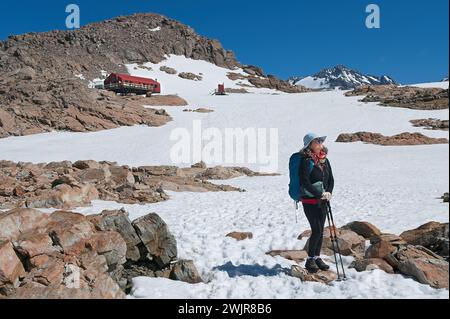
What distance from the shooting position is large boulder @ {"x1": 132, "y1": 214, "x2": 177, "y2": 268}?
29.1 ft

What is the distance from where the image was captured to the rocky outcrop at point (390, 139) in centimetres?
3693

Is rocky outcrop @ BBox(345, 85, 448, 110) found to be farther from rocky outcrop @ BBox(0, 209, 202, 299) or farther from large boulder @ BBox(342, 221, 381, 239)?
rocky outcrop @ BBox(0, 209, 202, 299)

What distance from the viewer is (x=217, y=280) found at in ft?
26.0

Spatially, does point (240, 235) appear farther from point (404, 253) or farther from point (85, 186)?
point (85, 186)

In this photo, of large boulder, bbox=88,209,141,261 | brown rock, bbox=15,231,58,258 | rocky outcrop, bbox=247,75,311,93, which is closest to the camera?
brown rock, bbox=15,231,58,258

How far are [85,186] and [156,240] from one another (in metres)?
8.68

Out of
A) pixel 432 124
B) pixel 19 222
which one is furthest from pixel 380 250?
pixel 432 124

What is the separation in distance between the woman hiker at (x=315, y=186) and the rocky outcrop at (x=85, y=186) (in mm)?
10348

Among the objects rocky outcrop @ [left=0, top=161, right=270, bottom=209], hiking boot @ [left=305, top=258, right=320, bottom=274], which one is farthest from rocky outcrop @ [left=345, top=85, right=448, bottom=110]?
hiking boot @ [left=305, top=258, right=320, bottom=274]

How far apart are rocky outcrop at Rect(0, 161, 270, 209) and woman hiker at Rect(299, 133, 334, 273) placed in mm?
10348

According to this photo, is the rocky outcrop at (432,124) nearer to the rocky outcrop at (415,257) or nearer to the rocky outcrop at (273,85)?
the rocky outcrop at (415,257)

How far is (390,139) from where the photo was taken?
38.6m

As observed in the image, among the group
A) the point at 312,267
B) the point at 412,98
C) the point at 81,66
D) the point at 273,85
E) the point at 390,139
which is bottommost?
the point at 312,267

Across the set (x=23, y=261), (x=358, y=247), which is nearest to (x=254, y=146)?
(x=358, y=247)
